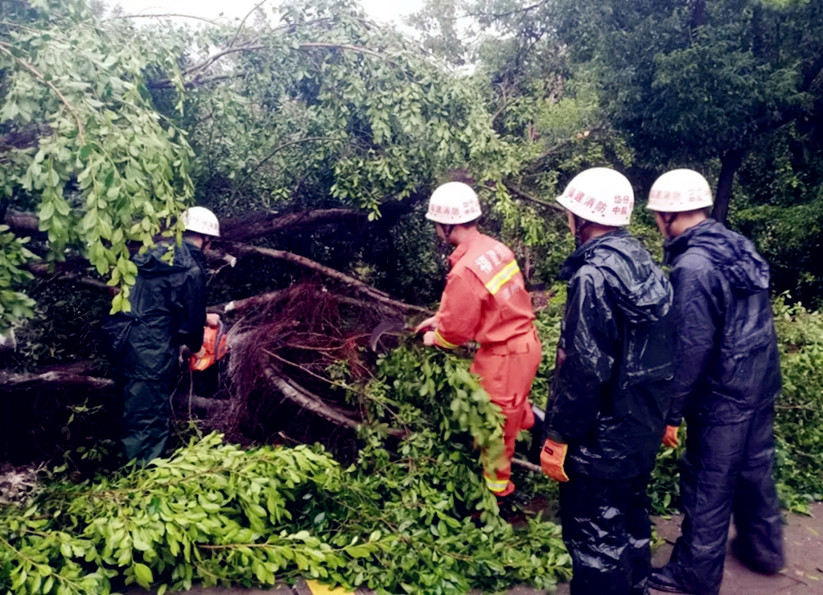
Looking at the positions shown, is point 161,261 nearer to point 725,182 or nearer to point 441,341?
point 441,341

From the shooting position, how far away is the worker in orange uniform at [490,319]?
3.34m

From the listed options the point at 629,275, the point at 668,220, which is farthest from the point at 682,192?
the point at 629,275

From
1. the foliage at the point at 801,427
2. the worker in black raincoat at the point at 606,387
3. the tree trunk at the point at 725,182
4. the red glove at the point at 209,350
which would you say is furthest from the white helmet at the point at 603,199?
the tree trunk at the point at 725,182

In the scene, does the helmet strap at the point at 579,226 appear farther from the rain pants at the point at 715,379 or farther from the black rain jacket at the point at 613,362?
the rain pants at the point at 715,379

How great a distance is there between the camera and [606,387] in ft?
8.43

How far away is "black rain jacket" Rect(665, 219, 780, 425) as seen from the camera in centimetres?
289

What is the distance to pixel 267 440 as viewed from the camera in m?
4.36

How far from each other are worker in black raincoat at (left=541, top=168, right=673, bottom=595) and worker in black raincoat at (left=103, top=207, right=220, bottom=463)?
7.74 feet

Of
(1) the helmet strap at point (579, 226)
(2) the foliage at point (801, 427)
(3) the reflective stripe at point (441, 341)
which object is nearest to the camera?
(1) the helmet strap at point (579, 226)

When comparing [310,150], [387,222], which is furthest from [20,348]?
[387,222]

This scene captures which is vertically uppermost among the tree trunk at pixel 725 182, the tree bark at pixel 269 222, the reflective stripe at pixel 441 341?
the tree trunk at pixel 725 182

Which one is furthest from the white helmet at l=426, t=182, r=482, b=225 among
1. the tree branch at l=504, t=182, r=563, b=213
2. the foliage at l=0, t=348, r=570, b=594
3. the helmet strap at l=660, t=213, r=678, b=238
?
the tree branch at l=504, t=182, r=563, b=213

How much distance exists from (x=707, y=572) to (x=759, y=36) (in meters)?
8.77

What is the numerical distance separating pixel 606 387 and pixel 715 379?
28.8 inches
